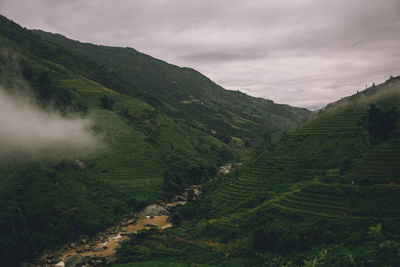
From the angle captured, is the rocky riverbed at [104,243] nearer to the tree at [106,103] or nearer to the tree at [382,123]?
the tree at [382,123]

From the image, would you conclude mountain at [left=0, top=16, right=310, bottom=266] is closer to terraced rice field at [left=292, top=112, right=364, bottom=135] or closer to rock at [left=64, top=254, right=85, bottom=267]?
rock at [left=64, top=254, right=85, bottom=267]

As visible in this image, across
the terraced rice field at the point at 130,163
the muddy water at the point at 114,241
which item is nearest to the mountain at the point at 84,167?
the terraced rice field at the point at 130,163

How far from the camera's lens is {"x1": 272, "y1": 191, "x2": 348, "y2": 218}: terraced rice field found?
120 ft

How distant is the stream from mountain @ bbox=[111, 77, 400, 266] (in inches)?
155

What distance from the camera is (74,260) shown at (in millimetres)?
39469

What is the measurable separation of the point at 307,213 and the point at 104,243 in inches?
1434

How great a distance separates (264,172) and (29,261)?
47230 millimetres

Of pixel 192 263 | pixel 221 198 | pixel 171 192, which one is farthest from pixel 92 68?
pixel 192 263

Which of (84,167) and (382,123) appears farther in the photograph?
(84,167)

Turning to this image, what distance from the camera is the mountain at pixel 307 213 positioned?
3172 cm

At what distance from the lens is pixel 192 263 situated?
117 ft

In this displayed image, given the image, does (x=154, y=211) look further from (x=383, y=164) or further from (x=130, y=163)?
(x=383, y=164)

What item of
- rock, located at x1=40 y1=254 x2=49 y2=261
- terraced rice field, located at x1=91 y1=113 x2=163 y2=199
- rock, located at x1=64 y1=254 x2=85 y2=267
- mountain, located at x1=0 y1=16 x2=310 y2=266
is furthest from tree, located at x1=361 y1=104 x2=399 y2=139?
rock, located at x1=40 y1=254 x2=49 y2=261

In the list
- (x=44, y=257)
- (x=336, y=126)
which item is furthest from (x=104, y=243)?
(x=336, y=126)
